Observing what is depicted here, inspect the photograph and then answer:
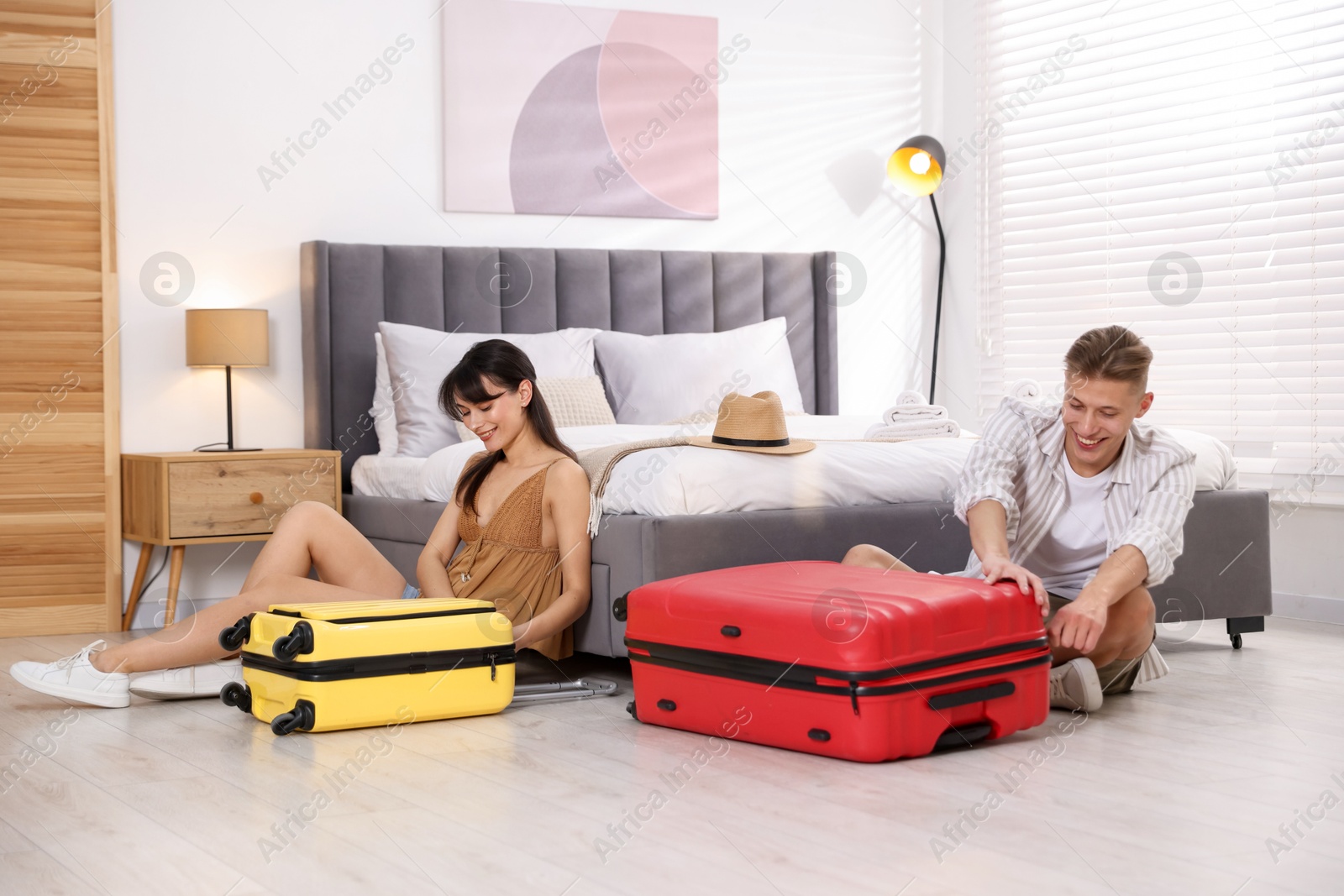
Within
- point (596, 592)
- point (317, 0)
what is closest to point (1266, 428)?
point (596, 592)

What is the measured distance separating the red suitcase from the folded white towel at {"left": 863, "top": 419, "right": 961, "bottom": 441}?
1.09 metres

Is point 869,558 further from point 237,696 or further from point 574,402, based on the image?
point 574,402

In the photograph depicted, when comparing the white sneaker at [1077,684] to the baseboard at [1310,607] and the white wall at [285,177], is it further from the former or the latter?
the white wall at [285,177]

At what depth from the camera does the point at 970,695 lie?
8.05 feet

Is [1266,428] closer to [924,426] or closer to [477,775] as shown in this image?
[924,426]

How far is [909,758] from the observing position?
2.43m

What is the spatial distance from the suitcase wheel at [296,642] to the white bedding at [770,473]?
2.72 feet

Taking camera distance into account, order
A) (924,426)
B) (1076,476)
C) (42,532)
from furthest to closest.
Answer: (42,532) → (924,426) → (1076,476)

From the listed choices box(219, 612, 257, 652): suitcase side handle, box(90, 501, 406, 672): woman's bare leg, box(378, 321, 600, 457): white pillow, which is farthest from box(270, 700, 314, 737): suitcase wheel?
box(378, 321, 600, 457): white pillow

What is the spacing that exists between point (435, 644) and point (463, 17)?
9.78ft

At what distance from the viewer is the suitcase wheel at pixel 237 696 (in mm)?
2768

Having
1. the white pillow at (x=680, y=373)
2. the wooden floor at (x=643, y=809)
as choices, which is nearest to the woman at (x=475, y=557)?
the wooden floor at (x=643, y=809)

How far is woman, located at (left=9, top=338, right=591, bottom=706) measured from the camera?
2.95 m

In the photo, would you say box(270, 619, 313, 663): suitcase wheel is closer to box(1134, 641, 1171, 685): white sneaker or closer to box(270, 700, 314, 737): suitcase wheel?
box(270, 700, 314, 737): suitcase wheel
